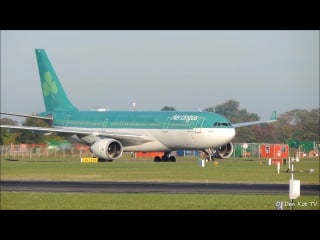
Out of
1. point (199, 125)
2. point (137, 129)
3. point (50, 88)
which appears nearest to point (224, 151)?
point (199, 125)

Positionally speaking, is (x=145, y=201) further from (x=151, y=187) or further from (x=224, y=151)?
(x=224, y=151)

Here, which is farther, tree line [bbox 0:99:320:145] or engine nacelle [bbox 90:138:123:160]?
tree line [bbox 0:99:320:145]

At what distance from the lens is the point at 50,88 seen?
272ft

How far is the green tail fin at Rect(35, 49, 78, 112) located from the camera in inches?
3228

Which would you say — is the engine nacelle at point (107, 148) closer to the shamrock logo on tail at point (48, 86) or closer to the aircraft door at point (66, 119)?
the aircraft door at point (66, 119)

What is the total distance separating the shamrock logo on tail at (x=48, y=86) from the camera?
8262cm

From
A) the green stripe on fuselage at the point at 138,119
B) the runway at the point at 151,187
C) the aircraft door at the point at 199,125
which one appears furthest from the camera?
the green stripe on fuselage at the point at 138,119

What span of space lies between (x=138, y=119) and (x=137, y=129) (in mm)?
967

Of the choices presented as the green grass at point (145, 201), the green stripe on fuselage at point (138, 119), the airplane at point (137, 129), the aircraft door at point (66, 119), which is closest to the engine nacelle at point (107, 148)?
the airplane at point (137, 129)

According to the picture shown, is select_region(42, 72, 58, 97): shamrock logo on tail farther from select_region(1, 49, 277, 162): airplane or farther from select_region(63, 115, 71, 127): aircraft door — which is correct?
select_region(63, 115, 71, 127): aircraft door

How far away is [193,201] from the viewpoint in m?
29.8

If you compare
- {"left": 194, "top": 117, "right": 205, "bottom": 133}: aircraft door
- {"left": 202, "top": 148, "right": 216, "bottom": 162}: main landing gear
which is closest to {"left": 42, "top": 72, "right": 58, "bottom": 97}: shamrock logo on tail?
{"left": 202, "top": 148, "right": 216, "bottom": 162}: main landing gear

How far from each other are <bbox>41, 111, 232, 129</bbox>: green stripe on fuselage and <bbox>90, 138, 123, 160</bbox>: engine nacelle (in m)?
3.80
